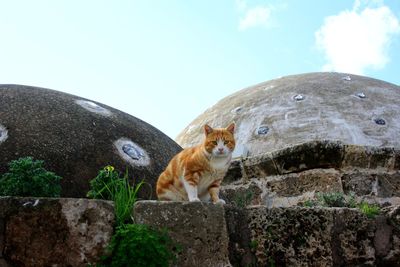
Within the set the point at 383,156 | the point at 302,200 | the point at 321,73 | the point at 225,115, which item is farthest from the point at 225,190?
the point at 321,73

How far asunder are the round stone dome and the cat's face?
675 cm

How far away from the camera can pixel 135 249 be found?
3209 millimetres

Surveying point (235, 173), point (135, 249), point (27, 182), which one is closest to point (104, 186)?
point (27, 182)

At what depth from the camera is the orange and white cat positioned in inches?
155

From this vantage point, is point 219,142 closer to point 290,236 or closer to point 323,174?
point 290,236

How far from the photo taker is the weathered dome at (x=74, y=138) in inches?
229

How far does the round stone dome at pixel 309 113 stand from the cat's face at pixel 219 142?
6751 millimetres

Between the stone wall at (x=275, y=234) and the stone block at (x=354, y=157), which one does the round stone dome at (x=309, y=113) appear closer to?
the stone block at (x=354, y=157)

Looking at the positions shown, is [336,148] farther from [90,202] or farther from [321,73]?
[321,73]

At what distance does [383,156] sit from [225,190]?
2.17 m

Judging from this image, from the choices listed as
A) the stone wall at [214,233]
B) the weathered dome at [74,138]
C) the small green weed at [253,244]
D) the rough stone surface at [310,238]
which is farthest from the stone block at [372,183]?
the small green weed at [253,244]

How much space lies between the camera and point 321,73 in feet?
52.7

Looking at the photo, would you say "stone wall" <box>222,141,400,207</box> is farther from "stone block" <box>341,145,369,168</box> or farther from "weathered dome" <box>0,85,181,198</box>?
"weathered dome" <box>0,85,181,198</box>

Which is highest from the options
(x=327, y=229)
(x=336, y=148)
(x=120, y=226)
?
(x=336, y=148)
